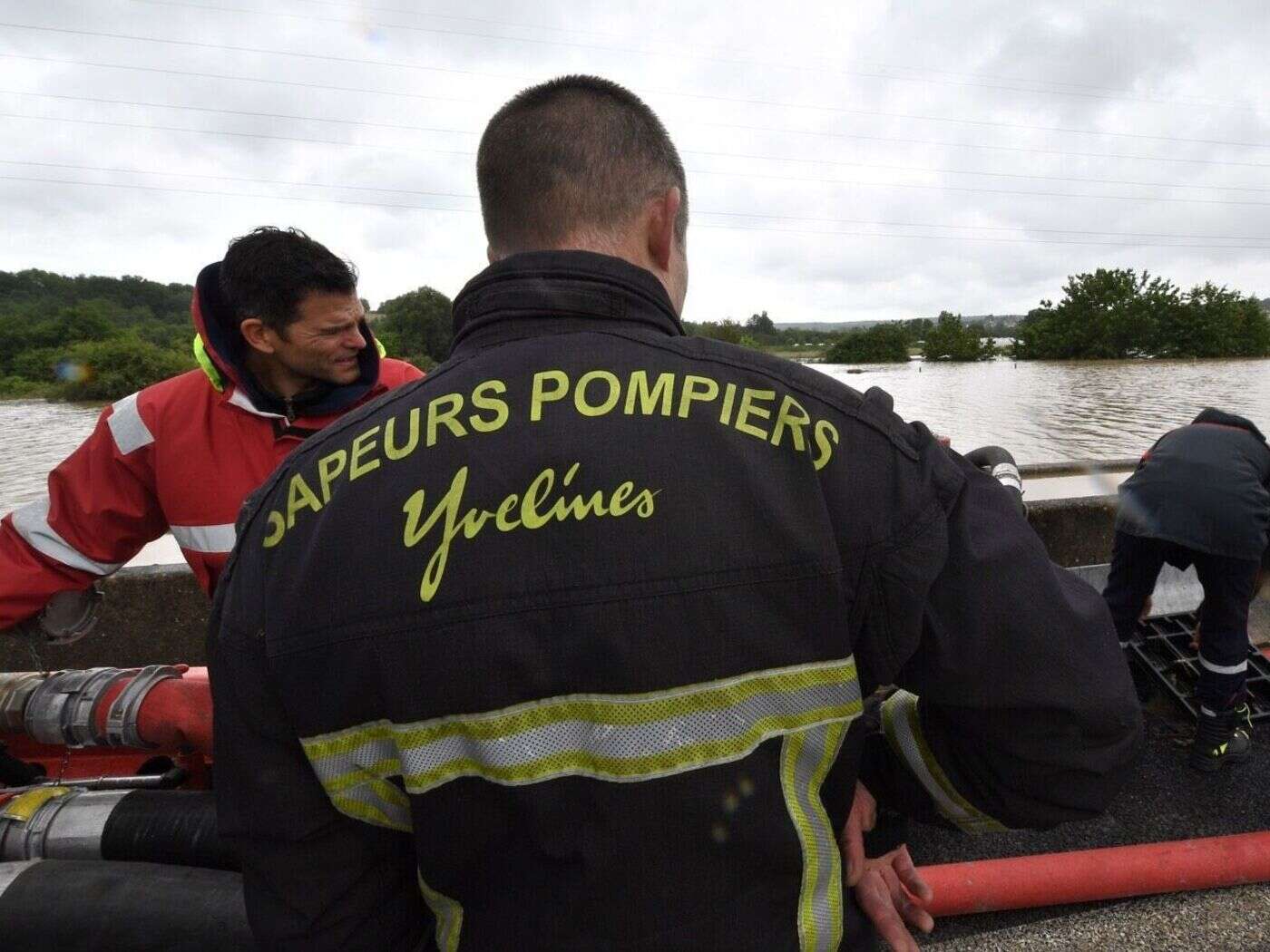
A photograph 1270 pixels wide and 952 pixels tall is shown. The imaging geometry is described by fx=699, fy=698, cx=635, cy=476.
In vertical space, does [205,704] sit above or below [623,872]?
below

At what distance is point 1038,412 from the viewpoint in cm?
1220

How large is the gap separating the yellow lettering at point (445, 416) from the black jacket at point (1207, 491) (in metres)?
3.36

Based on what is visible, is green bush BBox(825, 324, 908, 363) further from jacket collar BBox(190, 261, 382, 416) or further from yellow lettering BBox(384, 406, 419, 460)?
yellow lettering BBox(384, 406, 419, 460)

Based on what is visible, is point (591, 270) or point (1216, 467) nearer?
point (591, 270)

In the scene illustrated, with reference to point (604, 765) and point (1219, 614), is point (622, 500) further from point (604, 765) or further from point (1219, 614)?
point (1219, 614)

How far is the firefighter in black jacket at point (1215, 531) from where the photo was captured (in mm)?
2920

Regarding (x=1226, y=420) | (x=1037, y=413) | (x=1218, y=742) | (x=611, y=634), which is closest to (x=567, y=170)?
(x=611, y=634)

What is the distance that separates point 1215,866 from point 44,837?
3.27 meters

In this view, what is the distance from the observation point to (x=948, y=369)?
2491 cm

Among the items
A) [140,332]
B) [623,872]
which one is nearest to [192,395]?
A: [623,872]

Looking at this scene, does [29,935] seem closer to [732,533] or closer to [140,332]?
[732,533]

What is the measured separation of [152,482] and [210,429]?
0.22 m

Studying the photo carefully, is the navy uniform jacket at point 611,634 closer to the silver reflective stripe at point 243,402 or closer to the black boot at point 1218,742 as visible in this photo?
the silver reflective stripe at point 243,402

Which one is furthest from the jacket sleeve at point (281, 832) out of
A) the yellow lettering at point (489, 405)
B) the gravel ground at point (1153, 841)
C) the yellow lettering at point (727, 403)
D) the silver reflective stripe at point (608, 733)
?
the gravel ground at point (1153, 841)
